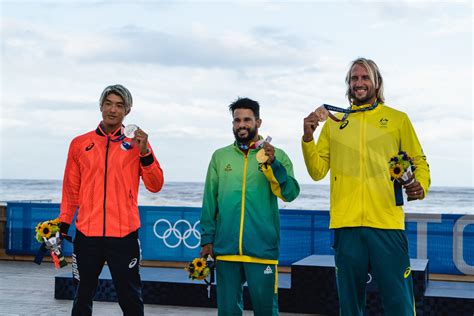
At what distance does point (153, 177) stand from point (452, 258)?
5.92 meters

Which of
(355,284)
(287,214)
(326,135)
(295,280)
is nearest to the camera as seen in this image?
(355,284)

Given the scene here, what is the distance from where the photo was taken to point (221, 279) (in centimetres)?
447

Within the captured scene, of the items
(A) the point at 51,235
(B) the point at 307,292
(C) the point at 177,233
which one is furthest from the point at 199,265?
(C) the point at 177,233

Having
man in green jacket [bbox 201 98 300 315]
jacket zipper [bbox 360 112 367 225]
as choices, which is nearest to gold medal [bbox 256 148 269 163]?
man in green jacket [bbox 201 98 300 315]

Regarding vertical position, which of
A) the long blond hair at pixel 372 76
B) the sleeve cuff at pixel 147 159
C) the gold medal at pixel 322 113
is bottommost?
the sleeve cuff at pixel 147 159

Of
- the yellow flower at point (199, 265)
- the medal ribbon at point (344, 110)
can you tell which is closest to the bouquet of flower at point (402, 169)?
the medal ribbon at point (344, 110)

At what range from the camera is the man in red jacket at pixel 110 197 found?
4.43 metres

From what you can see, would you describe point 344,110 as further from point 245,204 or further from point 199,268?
point 199,268

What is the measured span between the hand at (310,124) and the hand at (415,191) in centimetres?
65

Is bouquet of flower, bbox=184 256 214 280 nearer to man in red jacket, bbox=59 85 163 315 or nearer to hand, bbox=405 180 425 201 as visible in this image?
man in red jacket, bbox=59 85 163 315

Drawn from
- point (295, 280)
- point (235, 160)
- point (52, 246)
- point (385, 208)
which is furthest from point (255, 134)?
point (295, 280)

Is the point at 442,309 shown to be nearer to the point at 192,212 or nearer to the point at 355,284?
the point at 355,284

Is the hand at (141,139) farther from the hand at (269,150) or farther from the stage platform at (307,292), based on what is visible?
the stage platform at (307,292)

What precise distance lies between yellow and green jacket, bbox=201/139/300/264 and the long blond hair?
0.66m
